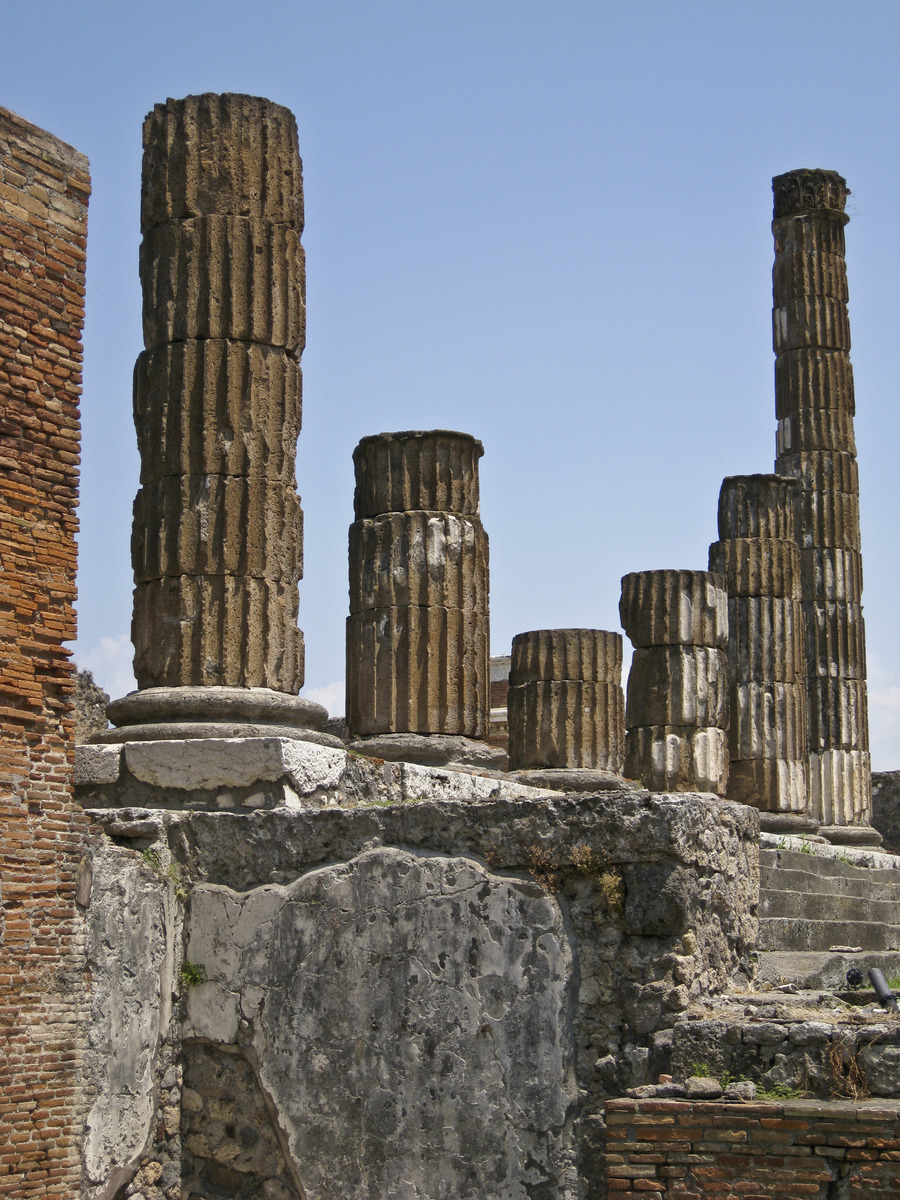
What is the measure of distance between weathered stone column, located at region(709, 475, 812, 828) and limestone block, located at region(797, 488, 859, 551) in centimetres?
270

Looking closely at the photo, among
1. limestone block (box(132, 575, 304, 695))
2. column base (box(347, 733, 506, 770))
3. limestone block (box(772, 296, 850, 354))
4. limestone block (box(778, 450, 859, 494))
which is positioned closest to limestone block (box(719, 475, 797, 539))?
limestone block (box(778, 450, 859, 494))

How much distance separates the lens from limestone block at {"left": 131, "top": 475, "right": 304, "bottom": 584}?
8445mm

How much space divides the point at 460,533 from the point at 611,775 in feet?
9.76

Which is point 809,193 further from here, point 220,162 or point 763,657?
point 220,162

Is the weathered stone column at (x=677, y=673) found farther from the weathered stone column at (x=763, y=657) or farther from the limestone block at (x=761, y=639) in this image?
the limestone block at (x=761, y=639)

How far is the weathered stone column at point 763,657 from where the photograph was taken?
55.5 ft

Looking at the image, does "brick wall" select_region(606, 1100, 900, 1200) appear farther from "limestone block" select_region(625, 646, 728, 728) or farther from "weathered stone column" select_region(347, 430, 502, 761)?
"limestone block" select_region(625, 646, 728, 728)

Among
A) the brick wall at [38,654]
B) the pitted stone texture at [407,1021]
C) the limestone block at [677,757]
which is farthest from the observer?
the limestone block at [677,757]

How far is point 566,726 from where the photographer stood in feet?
44.2

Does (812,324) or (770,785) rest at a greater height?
(812,324)

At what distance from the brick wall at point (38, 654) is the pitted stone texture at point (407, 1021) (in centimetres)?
73

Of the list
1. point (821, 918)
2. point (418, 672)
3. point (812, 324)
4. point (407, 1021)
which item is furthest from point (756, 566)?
point (407, 1021)

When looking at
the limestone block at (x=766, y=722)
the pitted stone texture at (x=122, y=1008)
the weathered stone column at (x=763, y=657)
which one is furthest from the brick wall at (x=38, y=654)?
the limestone block at (x=766, y=722)

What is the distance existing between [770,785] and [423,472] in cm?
717
